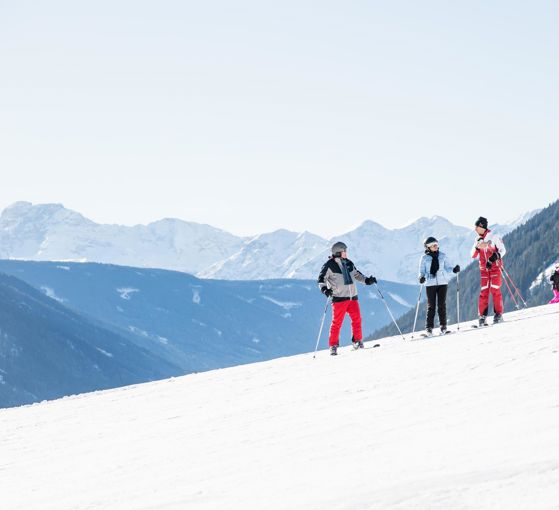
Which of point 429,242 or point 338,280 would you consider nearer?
point 338,280

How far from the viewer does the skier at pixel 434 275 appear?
58.4 feet

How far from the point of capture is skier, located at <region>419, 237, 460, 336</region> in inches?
701

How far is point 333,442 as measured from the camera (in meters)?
8.32

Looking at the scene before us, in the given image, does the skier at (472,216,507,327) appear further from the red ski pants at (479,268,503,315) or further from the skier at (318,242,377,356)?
the skier at (318,242,377,356)

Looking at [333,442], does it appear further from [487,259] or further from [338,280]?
[487,259]

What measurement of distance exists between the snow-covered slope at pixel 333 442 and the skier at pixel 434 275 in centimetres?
284

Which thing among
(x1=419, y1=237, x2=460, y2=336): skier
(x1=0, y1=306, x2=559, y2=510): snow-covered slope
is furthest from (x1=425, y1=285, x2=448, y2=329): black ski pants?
(x1=0, y1=306, x2=559, y2=510): snow-covered slope

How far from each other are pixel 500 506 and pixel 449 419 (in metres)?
2.87

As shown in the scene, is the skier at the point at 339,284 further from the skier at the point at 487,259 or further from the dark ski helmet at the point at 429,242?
the skier at the point at 487,259

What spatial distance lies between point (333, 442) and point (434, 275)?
1000 cm

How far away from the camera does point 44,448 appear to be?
11570 mm

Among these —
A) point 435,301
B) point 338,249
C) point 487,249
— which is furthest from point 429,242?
point 338,249


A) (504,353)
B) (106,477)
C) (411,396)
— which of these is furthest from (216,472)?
(504,353)

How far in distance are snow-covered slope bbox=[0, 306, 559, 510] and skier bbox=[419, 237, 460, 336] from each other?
2837mm
